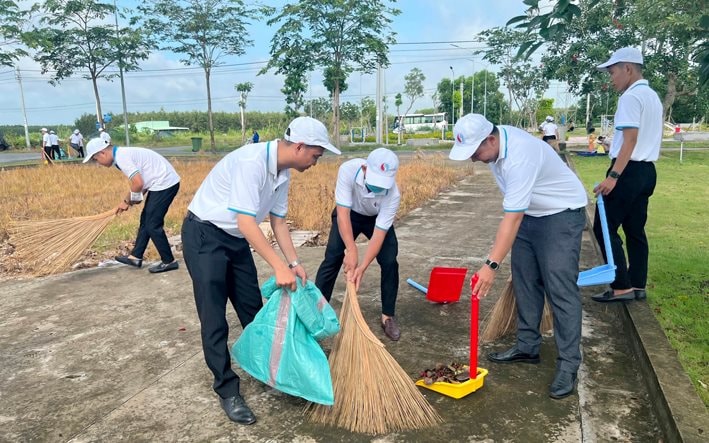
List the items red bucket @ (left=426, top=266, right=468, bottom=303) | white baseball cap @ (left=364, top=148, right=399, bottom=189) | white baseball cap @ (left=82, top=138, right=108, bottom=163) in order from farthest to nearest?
1. white baseball cap @ (left=82, top=138, right=108, bottom=163)
2. red bucket @ (left=426, top=266, right=468, bottom=303)
3. white baseball cap @ (left=364, top=148, right=399, bottom=189)

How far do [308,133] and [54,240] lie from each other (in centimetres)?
393

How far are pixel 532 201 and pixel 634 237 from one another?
1513 millimetres

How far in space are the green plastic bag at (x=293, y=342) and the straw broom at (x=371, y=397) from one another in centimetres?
12

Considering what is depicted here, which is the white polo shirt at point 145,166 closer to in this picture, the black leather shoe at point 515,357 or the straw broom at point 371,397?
the straw broom at point 371,397

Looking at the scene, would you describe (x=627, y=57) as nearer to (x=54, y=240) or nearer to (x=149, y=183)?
(x=149, y=183)

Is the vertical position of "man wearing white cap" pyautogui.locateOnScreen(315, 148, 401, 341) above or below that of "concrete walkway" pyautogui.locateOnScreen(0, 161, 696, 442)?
above

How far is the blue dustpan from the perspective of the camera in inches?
138

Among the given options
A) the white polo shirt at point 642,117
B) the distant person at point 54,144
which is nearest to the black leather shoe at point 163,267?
the white polo shirt at point 642,117

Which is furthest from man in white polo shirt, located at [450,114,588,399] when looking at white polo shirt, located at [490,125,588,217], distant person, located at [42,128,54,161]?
distant person, located at [42,128,54,161]

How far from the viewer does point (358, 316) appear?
9.00ft

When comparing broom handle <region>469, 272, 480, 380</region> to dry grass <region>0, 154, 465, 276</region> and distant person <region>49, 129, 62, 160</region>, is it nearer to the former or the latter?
dry grass <region>0, 154, 465, 276</region>

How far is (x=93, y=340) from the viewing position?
361 cm

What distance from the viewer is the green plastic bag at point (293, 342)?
100.0 inches

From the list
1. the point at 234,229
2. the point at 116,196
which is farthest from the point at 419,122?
the point at 234,229
